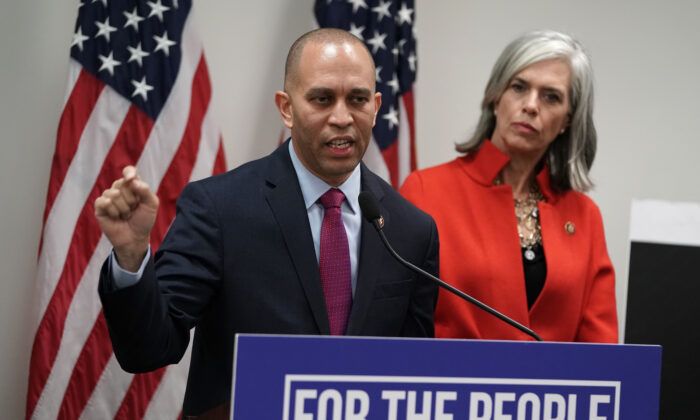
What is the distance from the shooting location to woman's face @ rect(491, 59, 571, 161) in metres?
2.36

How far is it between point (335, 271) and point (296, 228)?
0.41 feet

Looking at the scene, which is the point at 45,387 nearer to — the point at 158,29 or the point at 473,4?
the point at 158,29

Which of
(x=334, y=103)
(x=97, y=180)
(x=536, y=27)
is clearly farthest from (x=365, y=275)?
(x=536, y=27)

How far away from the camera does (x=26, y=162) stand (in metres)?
2.79

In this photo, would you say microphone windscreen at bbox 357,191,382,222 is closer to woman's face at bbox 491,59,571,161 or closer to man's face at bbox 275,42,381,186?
man's face at bbox 275,42,381,186

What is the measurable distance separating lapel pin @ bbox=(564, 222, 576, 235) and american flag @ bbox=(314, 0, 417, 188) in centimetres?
82

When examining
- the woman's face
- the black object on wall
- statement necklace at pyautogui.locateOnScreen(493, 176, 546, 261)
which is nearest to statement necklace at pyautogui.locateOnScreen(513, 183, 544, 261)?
statement necklace at pyautogui.locateOnScreen(493, 176, 546, 261)

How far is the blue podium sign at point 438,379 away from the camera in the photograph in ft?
3.80

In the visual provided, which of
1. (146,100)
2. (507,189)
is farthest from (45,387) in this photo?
(507,189)

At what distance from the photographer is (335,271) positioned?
5.39 ft

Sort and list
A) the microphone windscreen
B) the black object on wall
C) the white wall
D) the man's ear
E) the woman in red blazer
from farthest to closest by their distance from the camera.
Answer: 1. the white wall
2. the black object on wall
3. the woman in red blazer
4. the man's ear
5. the microphone windscreen

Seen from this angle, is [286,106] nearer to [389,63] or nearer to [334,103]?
[334,103]

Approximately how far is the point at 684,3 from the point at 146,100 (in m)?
2.56

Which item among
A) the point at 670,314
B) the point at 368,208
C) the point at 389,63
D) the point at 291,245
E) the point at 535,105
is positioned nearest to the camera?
the point at 368,208
